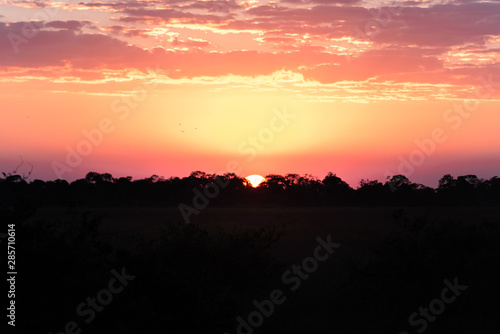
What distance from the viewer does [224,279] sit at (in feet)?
52.9

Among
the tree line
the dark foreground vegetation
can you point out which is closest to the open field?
the dark foreground vegetation

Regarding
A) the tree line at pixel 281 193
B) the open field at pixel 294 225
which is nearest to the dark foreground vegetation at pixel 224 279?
the open field at pixel 294 225

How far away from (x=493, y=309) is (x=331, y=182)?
66.6 meters

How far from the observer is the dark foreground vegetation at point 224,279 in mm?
10766

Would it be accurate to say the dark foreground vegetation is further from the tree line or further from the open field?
the tree line

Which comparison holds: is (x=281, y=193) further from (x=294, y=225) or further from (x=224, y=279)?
(x=224, y=279)

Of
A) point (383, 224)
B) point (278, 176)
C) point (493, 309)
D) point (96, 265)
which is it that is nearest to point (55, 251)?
point (96, 265)

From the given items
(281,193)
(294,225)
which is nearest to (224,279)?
(294,225)

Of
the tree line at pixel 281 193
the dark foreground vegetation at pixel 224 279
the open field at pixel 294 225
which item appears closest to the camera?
the dark foreground vegetation at pixel 224 279

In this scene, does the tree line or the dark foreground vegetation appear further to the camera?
the tree line

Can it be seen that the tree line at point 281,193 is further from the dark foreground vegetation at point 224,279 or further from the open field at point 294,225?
the dark foreground vegetation at point 224,279

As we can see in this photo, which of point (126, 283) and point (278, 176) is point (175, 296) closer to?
point (126, 283)

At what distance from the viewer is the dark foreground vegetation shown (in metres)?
10.8

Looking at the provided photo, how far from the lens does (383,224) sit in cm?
4359
